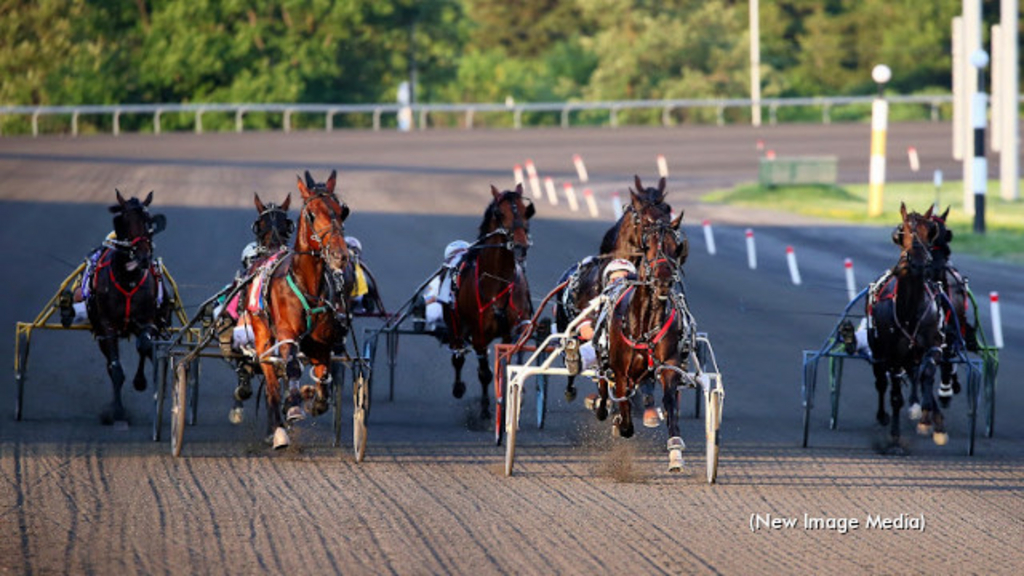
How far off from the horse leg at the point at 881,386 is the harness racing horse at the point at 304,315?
4.55m

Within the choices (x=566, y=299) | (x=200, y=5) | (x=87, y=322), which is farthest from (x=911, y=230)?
(x=200, y=5)

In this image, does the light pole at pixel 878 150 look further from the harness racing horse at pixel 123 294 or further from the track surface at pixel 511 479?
the harness racing horse at pixel 123 294

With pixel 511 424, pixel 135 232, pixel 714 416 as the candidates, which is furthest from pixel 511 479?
pixel 135 232

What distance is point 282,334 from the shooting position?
12.4 m

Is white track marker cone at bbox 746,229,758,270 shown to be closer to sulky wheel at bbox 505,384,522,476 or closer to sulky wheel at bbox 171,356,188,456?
sulky wheel at bbox 505,384,522,476

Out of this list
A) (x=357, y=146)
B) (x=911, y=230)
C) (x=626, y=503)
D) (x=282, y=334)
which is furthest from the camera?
(x=357, y=146)

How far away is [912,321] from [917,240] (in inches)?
26.7

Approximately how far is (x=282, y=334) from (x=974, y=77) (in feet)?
65.2

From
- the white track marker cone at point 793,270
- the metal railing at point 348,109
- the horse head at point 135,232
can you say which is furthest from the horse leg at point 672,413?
the metal railing at point 348,109

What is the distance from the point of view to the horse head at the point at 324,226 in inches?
464

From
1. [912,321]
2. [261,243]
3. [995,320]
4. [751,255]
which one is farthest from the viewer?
[751,255]

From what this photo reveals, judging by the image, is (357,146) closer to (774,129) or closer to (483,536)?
(774,129)

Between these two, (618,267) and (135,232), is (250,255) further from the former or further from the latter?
(618,267)

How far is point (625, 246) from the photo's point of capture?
12.7 meters
